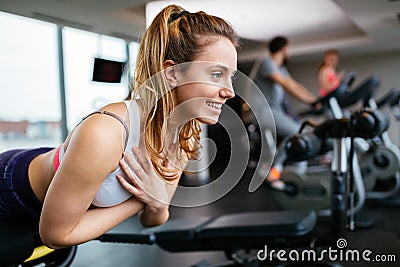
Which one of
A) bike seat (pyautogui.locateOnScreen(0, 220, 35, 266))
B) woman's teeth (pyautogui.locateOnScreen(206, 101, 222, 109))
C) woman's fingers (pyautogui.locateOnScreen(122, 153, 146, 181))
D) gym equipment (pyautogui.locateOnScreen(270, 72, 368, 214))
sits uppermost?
woman's teeth (pyautogui.locateOnScreen(206, 101, 222, 109))

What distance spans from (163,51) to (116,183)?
0.90 feet

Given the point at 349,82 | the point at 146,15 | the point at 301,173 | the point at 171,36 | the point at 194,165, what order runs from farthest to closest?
the point at 301,173, the point at 349,82, the point at 194,165, the point at 146,15, the point at 171,36

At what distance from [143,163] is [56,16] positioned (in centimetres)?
47

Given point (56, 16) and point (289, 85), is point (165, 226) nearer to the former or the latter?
point (56, 16)

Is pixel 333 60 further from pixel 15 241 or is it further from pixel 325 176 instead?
pixel 15 241

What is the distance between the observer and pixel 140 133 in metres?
0.75

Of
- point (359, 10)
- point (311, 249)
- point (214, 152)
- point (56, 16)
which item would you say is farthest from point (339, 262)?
point (56, 16)

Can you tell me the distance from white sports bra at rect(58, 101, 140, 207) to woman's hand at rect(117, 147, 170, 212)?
0.04 feet

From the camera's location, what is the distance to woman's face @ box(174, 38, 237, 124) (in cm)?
71

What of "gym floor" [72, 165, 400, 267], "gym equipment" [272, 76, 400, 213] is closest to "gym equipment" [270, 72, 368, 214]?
"gym equipment" [272, 76, 400, 213]

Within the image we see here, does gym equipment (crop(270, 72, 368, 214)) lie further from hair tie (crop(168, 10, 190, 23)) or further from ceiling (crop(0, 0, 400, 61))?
hair tie (crop(168, 10, 190, 23))

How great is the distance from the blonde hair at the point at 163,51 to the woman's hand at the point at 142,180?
0.02 meters

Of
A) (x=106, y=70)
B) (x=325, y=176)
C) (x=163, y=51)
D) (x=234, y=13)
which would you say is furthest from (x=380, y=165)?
(x=163, y=51)

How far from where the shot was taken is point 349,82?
2.32 meters
